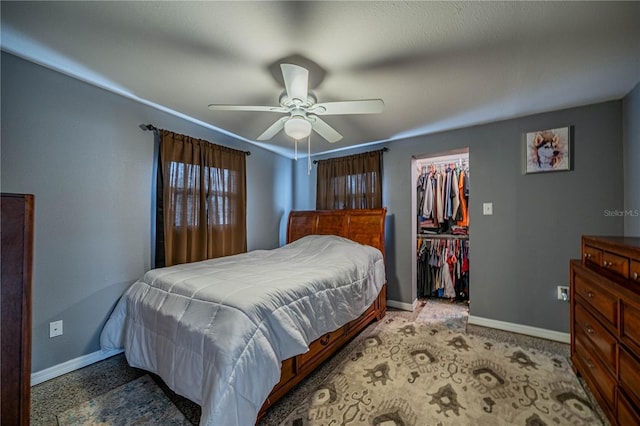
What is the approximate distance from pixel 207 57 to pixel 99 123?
119 centimetres

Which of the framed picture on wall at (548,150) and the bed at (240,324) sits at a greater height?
the framed picture on wall at (548,150)

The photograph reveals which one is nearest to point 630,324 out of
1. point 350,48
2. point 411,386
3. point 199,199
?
point 411,386

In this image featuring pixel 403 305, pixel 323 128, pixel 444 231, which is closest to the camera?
pixel 323 128

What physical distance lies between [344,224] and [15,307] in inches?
111

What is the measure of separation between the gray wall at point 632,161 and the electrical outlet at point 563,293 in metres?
0.65

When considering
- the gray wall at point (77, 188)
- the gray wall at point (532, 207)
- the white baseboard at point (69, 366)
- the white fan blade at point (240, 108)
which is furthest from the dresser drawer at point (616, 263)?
the white baseboard at point (69, 366)

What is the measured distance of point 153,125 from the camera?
7.79 ft

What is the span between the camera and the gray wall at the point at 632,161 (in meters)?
1.96

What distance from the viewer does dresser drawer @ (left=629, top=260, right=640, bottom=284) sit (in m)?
1.19

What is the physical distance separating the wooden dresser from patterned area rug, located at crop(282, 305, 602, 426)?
0.20 metres

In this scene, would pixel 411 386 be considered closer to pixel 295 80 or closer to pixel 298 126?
pixel 298 126

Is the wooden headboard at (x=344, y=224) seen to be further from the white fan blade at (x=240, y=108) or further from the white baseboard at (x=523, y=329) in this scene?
the white fan blade at (x=240, y=108)

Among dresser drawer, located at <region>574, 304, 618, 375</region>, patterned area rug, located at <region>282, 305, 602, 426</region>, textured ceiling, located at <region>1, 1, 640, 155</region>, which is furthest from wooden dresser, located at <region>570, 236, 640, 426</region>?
textured ceiling, located at <region>1, 1, 640, 155</region>

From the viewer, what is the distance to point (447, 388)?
1685 mm
